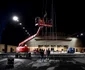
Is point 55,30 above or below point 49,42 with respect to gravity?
above

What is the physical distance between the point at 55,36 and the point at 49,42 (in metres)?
3.82

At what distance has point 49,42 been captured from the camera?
77.2 meters

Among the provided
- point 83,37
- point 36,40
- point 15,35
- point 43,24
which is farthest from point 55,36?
point 43,24

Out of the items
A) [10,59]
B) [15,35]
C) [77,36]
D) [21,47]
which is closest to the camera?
[10,59]

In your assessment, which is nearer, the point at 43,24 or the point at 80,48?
the point at 43,24

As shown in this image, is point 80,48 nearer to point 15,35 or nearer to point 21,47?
point 15,35

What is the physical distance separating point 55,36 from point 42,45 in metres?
7.21

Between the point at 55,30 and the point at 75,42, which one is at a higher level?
the point at 55,30

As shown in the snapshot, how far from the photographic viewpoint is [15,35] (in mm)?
66812

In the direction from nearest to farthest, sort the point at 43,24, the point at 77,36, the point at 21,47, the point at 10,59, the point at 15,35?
the point at 10,59
the point at 21,47
the point at 43,24
the point at 15,35
the point at 77,36

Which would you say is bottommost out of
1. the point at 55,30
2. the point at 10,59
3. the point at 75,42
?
the point at 10,59

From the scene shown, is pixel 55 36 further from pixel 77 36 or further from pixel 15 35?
pixel 15 35

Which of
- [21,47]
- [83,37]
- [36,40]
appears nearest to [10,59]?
[21,47]

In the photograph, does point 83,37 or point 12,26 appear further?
point 83,37
